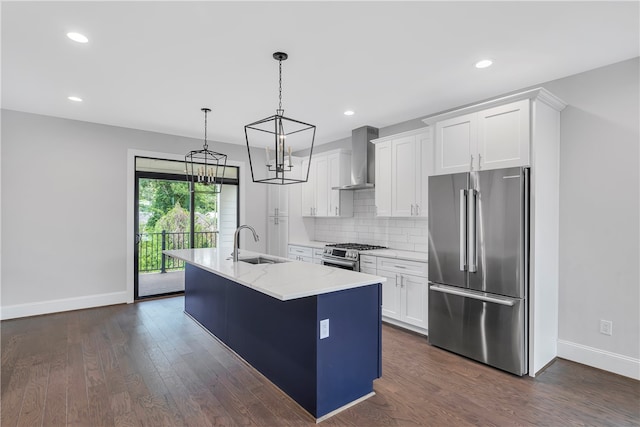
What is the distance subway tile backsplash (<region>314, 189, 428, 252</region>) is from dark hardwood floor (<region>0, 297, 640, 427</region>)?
1389 millimetres

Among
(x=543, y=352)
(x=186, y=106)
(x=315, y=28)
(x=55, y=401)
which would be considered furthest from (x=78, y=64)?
(x=543, y=352)

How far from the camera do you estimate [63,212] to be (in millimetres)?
4551

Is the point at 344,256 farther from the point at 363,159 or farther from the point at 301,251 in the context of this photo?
the point at 363,159

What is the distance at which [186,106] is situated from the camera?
401 cm

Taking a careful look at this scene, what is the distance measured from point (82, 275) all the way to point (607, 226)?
6.18 meters

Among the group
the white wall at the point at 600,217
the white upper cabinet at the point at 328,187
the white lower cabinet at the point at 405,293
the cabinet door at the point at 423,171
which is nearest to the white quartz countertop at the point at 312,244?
the white upper cabinet at the point at 328,187

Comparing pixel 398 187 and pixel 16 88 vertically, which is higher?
pixel 16 88

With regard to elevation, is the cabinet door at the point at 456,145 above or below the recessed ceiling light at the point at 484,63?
below

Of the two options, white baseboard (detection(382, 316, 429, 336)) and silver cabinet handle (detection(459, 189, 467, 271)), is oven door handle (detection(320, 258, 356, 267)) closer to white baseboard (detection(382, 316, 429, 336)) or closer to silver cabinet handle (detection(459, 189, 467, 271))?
white baseboard (detection(382, 316, 429, 336))

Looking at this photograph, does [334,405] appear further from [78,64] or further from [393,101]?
[78,64]

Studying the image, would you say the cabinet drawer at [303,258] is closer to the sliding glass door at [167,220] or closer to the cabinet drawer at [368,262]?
the cabinet drawer at [368,262]

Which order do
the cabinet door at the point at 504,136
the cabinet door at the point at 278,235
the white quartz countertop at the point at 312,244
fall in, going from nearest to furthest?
the cabinet door at the point at 504,136, the white quartz countertop at the point at 312,244, the cabinet door at the point at 278,235

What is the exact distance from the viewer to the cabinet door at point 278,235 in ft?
19.9

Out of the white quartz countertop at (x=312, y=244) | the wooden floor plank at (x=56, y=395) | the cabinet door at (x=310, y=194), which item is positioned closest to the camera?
the wooden floor plank at (x=56, y=395)
